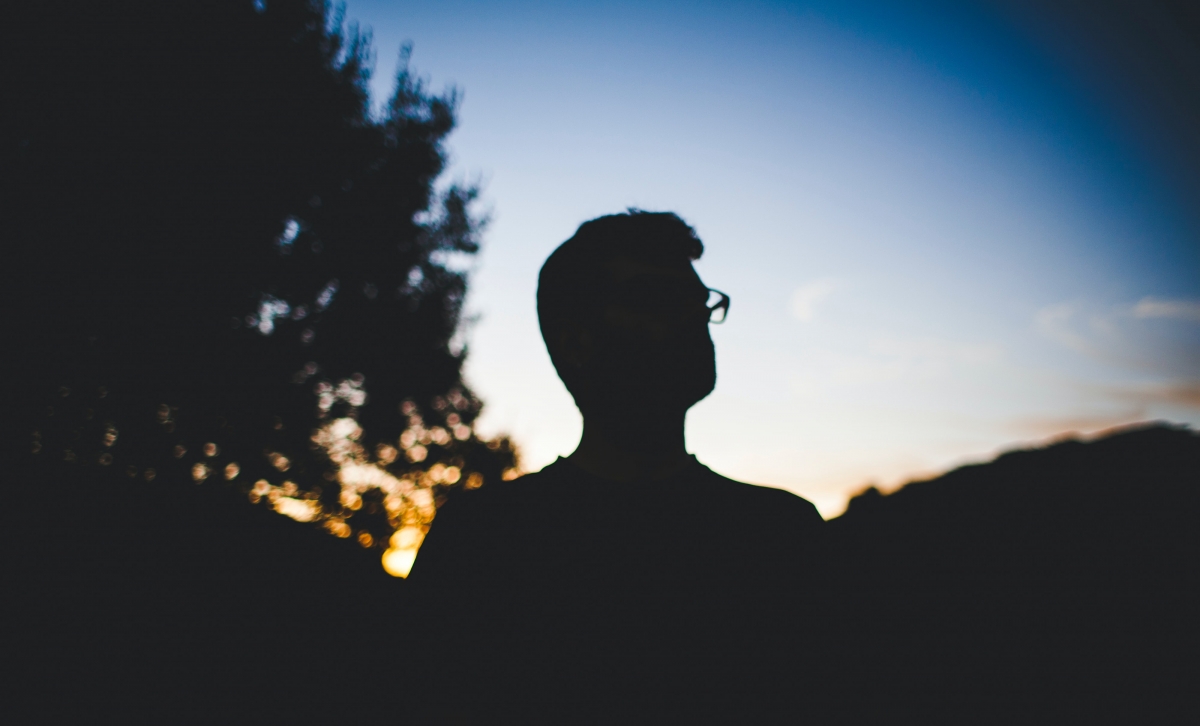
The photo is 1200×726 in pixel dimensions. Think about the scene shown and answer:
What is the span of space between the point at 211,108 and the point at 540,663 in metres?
9.42

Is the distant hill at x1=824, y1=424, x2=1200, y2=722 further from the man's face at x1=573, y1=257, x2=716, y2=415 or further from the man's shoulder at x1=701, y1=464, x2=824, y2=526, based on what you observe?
the man's face at x1=573, y1=257, x2=716, y2=415

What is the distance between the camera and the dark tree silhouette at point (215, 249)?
671cm

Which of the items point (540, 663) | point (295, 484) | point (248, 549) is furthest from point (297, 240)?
point (540, 663)

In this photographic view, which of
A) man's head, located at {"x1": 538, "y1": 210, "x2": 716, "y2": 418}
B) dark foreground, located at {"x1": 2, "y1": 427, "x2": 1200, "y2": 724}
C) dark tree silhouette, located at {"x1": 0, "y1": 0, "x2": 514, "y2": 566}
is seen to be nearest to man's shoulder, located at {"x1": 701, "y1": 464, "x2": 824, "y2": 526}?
dark foreground, located at {"x1": 2, "y1": 427, "x2": 1200, "y2": 724}

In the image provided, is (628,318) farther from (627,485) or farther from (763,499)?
(763,499)

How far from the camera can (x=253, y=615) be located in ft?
16.5

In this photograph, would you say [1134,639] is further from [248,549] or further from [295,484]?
[295,484]

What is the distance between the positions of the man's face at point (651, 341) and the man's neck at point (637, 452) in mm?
84

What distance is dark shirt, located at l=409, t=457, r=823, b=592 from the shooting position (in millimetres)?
1676

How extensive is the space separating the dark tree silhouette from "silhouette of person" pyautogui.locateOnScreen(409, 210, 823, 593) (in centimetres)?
820

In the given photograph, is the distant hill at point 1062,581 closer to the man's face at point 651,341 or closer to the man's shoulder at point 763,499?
the man's shoulder at point 763,499

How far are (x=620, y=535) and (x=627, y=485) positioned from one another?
0.19 metres

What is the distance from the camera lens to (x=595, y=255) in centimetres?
220

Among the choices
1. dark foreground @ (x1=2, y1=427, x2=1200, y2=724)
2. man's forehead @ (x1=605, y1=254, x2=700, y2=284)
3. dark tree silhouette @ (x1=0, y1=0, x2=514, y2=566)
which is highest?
dark tree silhouette @ (x1=0, y1=0, x2=514, y2=566)
